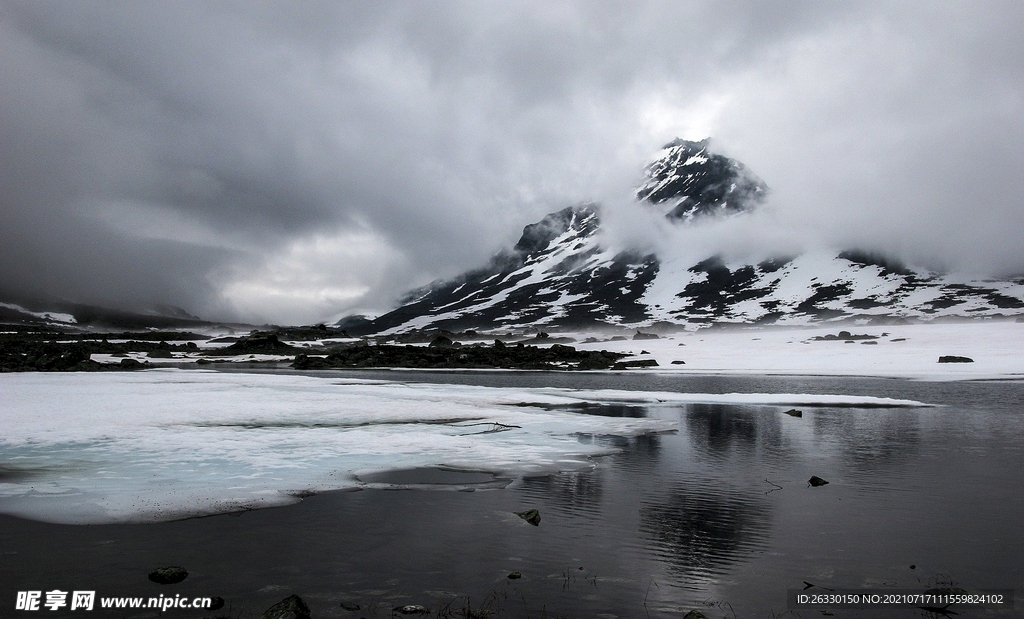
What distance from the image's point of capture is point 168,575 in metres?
8.11

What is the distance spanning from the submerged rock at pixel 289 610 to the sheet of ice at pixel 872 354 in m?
61.4

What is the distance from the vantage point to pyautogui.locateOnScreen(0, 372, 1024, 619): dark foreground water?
787 centimetres

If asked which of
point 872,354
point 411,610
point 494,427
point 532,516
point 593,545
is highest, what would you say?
point 872,354

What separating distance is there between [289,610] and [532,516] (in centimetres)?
552

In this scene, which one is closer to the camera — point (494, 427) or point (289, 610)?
point (289, 610)

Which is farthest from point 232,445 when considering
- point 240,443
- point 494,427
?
point 494,427

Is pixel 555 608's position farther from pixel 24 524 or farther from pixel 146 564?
pixel 24 524

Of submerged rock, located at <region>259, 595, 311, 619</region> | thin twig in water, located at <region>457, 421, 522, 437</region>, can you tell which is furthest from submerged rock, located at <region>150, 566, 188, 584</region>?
thin twig in water, located at <region>457, 421, 522, 437</region>

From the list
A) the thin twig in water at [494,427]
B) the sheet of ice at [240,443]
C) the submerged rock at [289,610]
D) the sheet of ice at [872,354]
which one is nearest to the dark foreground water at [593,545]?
the submerged rock at [289,610]

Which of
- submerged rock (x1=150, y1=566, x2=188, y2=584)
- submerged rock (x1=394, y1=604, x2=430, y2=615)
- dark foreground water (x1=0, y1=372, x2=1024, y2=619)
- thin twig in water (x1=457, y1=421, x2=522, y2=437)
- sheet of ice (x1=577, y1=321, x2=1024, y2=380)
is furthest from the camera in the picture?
sheet of ice (x1=577, y1=321, x2=1024, y2=380)

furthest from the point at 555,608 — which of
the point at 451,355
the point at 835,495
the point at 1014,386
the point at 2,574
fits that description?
the point at 451,355

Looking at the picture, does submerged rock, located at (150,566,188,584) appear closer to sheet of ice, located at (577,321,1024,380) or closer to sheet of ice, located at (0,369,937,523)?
sheet of ice, located at (0,369,937,523)

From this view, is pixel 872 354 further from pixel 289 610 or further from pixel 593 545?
pixel 289 610

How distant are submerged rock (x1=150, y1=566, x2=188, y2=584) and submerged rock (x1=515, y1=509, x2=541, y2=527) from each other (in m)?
5.90
